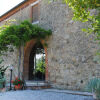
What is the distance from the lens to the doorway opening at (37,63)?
9617 mm

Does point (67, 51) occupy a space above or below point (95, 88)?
above

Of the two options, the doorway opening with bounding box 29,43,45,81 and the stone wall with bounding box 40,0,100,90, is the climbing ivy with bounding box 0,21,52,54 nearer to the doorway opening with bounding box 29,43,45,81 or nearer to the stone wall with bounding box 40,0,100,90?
the stone wall with bounding box 40,0,100,90

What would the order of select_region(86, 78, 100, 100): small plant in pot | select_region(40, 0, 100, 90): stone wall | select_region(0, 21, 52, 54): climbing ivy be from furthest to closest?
1. select_region(0, 21, 52, 54): climbing ivy
2. select_region(40, 0, 100, 90): stone wall
3. select_region(86, 78, 100, 100): small plant in pot

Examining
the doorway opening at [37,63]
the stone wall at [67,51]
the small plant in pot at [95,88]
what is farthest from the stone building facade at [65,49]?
the small plant in pot at [95,88]

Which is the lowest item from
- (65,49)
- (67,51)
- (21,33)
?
(67,51)

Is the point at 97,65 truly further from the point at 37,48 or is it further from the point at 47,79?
the point at 37,48

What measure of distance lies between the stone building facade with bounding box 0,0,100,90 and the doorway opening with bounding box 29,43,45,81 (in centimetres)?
48

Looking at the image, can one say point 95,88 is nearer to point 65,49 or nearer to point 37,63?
point 65,49

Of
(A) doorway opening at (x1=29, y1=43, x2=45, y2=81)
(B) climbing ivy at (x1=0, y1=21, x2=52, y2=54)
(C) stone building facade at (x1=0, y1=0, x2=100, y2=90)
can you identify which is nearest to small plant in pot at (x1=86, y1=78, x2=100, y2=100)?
(C) stone building facade at (x1=0, y1=0, x2=100, y2=90)

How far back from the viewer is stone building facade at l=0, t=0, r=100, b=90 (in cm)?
686

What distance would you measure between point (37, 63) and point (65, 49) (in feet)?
9.35

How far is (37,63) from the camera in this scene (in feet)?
33.0

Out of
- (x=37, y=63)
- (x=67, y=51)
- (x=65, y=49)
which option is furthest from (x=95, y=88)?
(x=37, y=63)

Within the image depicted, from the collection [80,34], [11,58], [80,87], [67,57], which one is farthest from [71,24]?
[11,58]
